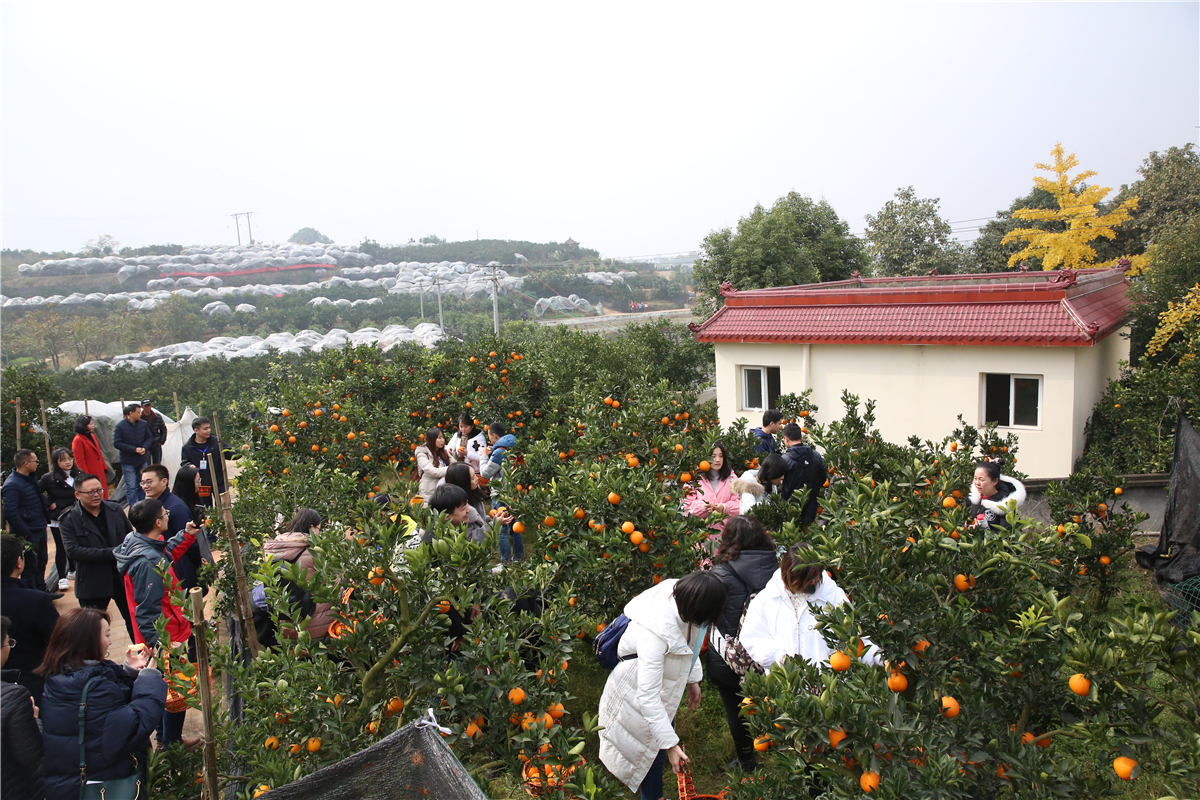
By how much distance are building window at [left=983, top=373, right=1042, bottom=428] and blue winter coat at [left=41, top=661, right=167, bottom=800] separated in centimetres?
A: 976

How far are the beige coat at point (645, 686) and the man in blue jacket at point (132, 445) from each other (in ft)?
22.0

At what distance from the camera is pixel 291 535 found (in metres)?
3.97

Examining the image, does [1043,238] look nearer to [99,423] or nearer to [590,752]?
[590,752]

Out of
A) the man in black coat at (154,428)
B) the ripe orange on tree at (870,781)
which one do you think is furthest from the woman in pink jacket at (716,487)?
the man in black coat at (154,428)

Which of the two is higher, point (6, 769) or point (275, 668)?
point (275, 668)

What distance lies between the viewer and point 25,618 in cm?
347

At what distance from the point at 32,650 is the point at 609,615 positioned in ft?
9.67

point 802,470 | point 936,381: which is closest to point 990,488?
point 802,470

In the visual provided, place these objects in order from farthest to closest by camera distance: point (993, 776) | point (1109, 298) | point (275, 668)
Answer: point (1109, 298)
point (275, 668)
point (993, 776)

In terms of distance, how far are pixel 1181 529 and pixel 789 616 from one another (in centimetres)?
355

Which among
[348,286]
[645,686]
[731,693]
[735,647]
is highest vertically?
[348,286]

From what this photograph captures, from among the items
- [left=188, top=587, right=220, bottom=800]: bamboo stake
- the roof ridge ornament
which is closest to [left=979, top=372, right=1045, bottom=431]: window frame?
the roof ridge ornament

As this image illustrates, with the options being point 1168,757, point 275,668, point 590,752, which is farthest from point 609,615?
point 1168,757

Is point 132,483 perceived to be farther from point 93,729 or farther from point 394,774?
point 394,774
